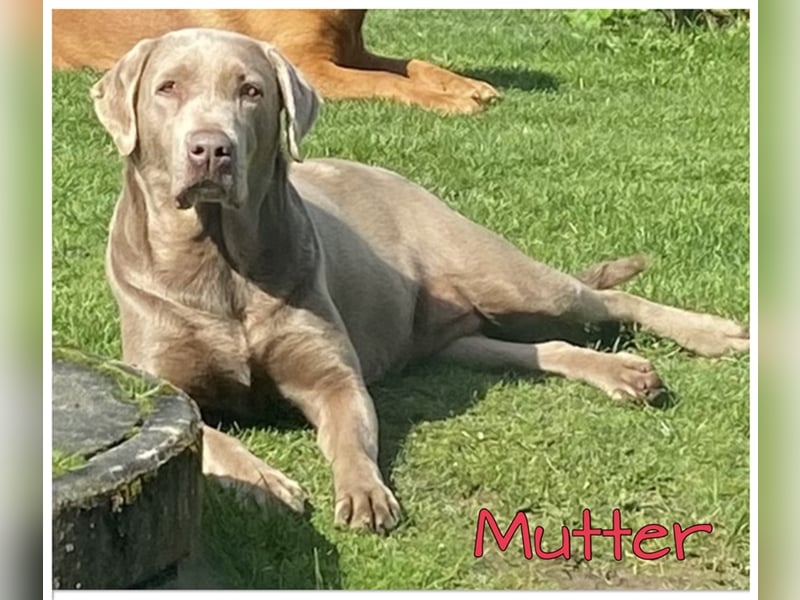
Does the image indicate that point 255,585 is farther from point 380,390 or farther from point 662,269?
point 662,269

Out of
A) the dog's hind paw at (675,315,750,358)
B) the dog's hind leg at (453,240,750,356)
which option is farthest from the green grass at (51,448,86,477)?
the dog's hind paw at (675,315,750,358)

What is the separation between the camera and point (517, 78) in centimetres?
417

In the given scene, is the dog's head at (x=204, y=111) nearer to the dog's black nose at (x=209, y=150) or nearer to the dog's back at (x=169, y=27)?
the dog's black nose at (x=209, y=150)

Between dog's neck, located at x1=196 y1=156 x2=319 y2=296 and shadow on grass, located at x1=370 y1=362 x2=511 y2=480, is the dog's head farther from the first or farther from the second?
shadow on grass, located at x1=370 y1=362 x2=511 y2=480

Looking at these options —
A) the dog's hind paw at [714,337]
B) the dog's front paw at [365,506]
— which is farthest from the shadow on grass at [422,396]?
the dog's hind paw at [714,337]

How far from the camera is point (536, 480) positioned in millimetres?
3701

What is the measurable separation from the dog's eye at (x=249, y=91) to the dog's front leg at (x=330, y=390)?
55cm

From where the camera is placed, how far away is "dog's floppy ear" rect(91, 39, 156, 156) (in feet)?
11.9

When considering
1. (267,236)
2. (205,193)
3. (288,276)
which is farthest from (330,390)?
(205,193)

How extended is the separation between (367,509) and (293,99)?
97cm

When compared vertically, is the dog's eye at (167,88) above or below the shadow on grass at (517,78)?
below

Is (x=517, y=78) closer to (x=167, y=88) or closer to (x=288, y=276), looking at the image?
(x=288, y=276)

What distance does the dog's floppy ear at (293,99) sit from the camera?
3674 mm
